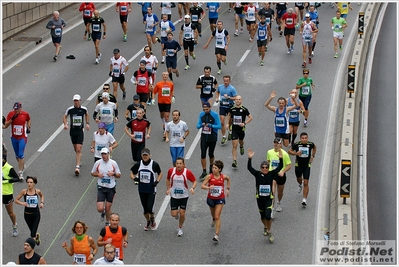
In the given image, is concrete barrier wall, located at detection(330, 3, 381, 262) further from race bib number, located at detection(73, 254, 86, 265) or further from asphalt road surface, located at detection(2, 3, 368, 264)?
race bib number, located at detection(73, 254, 86, 265)

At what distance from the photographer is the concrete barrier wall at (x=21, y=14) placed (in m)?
29.6

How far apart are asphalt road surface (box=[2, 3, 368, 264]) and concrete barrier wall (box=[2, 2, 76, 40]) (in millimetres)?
1515

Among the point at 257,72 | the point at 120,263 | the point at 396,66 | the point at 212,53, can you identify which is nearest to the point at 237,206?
the point at 120,263

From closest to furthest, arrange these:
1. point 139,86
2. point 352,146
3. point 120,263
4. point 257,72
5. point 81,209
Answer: point 120,263, point 81,209, point 352,146, point 139,86, point 257,72

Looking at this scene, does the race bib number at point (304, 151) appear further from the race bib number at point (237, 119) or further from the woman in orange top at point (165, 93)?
the woman in orange top at point (165, 93)

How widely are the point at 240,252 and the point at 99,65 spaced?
1300 cm

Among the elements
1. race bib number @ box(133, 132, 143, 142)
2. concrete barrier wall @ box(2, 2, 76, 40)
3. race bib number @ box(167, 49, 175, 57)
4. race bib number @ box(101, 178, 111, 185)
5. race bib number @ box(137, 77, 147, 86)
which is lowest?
concrete barrier wall @ box(2, 2, 76, 40)

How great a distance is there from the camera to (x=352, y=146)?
66.8ft

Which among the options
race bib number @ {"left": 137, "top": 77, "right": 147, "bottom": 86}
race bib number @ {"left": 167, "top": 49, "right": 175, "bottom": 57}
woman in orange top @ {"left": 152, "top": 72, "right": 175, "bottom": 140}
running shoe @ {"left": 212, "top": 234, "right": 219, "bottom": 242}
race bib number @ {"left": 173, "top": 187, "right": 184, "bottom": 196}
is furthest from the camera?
race bib number @ {"left": 167, "top": 49, "right": 175, "bottom": 57}

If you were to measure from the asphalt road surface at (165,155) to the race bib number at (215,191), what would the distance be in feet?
3.09

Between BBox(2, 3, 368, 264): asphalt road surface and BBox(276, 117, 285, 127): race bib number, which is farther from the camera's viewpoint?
BBox(276, 117, 285, 127): race bib number

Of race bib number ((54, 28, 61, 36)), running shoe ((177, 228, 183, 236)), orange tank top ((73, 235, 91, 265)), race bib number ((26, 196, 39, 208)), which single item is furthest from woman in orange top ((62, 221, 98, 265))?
race bib number ((54, 28, 61, 36))

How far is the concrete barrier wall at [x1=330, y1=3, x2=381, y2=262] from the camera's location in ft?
52.9

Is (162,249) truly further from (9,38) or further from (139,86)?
(9,38)
